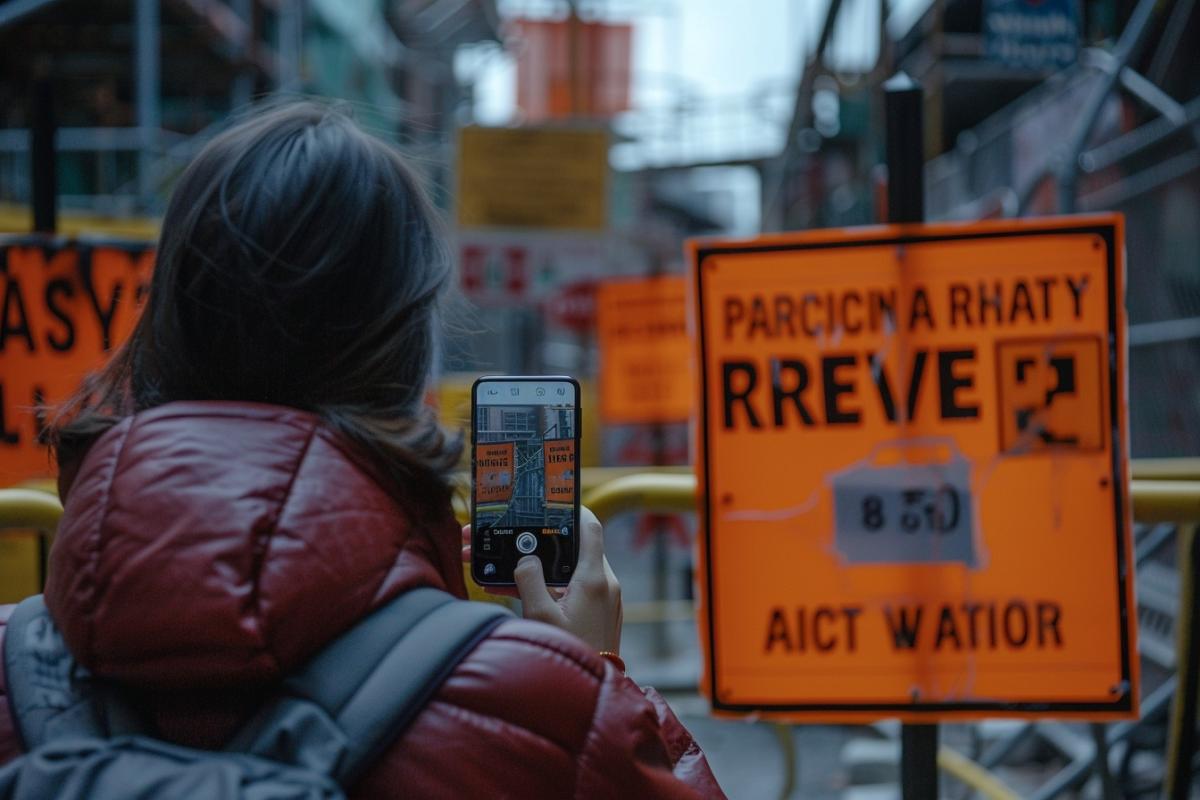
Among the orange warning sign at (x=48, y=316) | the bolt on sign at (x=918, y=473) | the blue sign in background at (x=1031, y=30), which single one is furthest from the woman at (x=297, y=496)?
the blue sign in background at (x=1031, y=30)

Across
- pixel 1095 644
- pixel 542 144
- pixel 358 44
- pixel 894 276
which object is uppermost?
pixel 358 44

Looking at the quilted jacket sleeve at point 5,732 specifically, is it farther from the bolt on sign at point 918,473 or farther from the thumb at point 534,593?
the bolt on sign at point 918,473

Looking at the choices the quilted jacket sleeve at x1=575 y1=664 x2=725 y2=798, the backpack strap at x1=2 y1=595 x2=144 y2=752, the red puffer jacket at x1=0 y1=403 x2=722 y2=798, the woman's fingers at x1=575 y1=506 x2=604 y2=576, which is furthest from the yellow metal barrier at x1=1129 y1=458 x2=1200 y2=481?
the backpack strap at x1=2 y1=595 x2=144 y2=752

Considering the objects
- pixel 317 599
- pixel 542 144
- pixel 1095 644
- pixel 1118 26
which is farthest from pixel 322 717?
pixel 1118 26

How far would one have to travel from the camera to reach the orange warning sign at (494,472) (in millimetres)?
1605

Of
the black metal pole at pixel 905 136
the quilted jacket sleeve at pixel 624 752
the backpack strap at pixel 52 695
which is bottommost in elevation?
the quilted jacket sleeve at pixel 624 752

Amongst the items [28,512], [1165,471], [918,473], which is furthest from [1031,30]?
[28,512]

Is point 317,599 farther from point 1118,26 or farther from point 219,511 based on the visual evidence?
point 1118,26

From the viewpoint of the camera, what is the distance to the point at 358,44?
29.6m

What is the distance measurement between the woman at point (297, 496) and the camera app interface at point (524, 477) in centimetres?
6

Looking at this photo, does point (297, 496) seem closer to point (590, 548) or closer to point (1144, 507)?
point (590, 548)

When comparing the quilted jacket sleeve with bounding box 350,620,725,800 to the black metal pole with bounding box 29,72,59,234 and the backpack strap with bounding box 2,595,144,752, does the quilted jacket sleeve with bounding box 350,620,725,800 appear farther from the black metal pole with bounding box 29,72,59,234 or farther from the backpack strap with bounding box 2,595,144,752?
the black metal pole with bounding box 29,72,59,234

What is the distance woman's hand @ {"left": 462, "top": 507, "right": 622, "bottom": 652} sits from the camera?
151cm

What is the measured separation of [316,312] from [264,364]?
→ 8 centimetres
